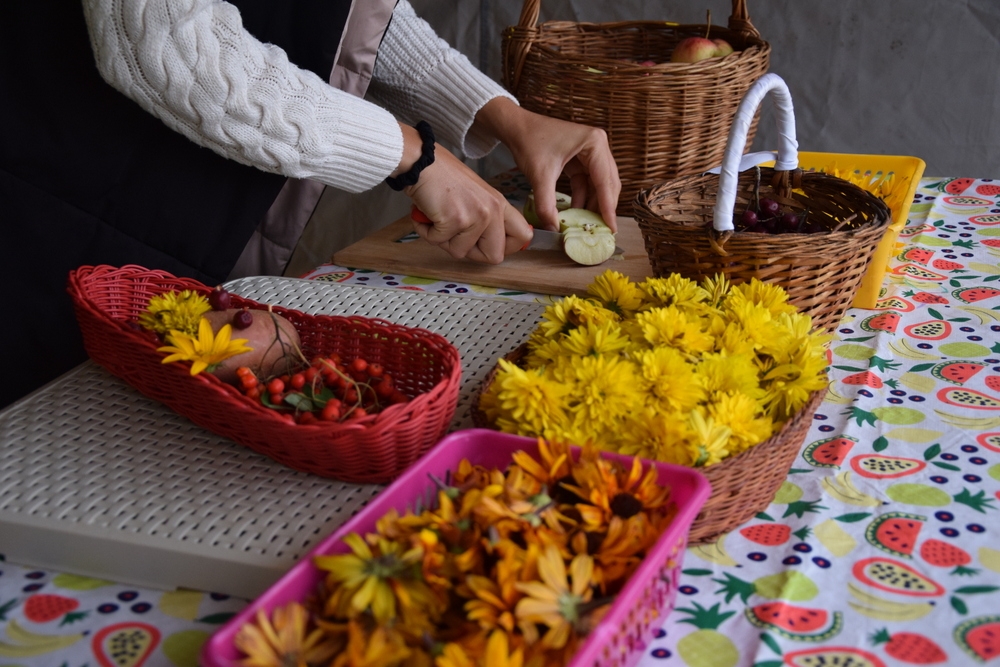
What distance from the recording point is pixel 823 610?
0.52 m

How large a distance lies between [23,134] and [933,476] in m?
0.95

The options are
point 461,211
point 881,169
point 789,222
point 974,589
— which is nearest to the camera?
point 974,589

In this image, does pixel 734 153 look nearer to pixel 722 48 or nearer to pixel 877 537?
pixel 877 537

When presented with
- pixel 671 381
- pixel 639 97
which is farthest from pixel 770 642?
pixel 639 97

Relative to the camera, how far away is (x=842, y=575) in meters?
0.55

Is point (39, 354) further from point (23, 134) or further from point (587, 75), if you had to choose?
point (587, 75)

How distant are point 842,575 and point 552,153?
74 centimetres

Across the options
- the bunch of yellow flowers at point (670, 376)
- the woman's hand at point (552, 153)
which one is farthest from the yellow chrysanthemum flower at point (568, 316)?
the woman's hand at point (552, 153)

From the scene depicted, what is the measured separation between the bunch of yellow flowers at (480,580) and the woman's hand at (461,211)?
1.80 ft

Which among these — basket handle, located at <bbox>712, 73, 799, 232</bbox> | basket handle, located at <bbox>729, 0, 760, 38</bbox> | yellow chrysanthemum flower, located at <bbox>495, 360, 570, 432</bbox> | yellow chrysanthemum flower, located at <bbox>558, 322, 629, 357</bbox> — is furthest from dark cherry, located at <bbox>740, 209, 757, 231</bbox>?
basket handle, located at <bbox>729, 0, 760, 38</bbox>

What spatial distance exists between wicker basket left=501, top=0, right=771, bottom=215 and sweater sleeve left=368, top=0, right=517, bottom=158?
112 millimetres

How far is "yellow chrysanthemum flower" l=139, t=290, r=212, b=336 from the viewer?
701 mm

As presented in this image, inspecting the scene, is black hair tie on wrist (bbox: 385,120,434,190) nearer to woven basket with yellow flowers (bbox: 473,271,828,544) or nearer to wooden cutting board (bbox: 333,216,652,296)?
wooden cutting board (bbox: 333,216,652,296)

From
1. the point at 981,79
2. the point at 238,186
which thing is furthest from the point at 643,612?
the point at 981,79
